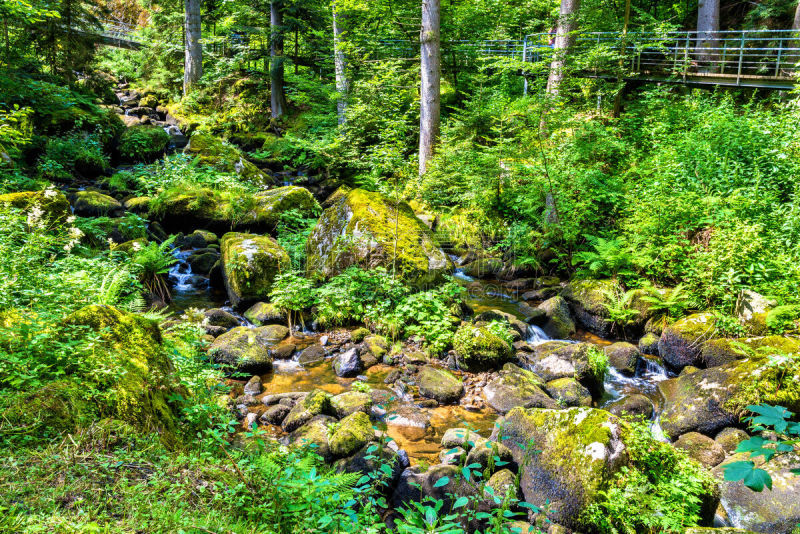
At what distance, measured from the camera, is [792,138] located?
358 inches

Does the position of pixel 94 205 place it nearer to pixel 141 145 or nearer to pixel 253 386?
pixel 141 145

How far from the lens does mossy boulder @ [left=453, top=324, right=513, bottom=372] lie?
24.5 feet

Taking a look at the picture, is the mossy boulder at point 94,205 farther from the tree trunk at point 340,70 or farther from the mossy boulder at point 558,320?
the mossy boulder at point 558,320

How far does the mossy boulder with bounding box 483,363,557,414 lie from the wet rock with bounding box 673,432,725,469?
161 centimetres

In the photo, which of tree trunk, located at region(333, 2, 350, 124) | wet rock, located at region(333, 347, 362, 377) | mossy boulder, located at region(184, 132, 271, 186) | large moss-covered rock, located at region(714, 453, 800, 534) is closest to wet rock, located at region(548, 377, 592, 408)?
large moss-covered rock, located at region(714, 453, 800, 534)

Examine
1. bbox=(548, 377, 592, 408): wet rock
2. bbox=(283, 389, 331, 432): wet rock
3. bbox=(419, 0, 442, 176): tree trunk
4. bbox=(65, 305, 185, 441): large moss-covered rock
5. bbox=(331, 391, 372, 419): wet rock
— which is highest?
bbox=(419, 0, 442, 176): tree trunk

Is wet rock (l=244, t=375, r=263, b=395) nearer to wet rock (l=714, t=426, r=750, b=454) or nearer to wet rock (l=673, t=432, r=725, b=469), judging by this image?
wet rock (l=673, t=432, r=725, b=469)

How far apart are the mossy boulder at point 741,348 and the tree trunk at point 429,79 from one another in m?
9.80

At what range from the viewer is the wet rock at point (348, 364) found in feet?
24.2

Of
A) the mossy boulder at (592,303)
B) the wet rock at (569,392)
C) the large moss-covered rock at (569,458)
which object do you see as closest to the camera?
the large moss-covered rock at (569,458)

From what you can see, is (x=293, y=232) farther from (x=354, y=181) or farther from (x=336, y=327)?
(x=354, y=181)

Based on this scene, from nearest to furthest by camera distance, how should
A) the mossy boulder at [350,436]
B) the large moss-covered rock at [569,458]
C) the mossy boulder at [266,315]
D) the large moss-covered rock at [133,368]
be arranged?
the large moss-covered rock at [133,368], the large moss-covered rock at [569,458], the mossy boulder at [350,436], the mossy boulder at [266,315]

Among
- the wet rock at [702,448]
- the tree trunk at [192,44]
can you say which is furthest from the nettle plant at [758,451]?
the tree trunk at [192,44]

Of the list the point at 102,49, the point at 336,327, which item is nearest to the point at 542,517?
the point at 336,327
